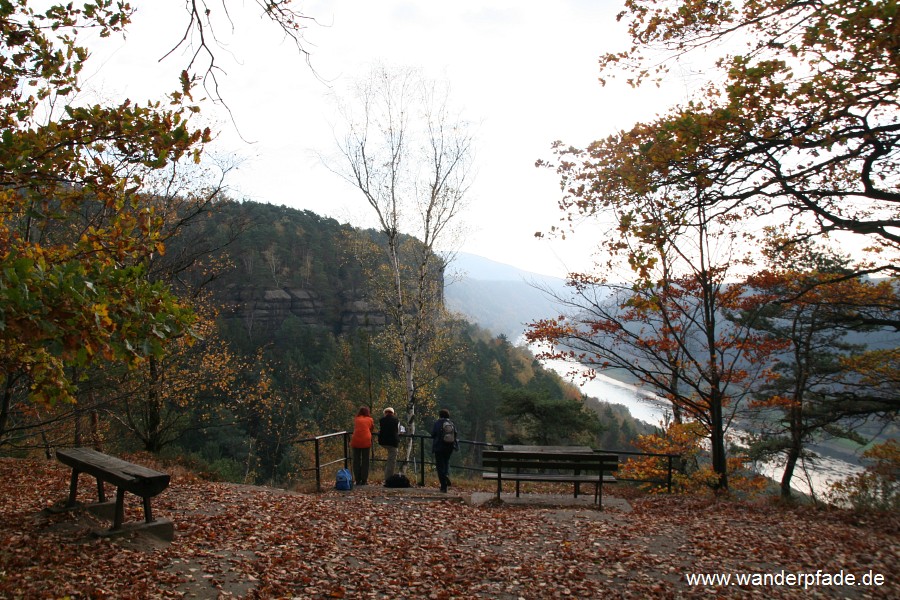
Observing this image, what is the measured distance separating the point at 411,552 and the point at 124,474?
9.05 feet

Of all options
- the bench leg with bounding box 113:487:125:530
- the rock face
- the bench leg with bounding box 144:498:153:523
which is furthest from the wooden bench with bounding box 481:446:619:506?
the rock face

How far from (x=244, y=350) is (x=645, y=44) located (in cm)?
4121

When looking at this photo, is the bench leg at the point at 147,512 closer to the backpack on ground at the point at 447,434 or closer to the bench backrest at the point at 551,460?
the bench backrest at the point at 551,460

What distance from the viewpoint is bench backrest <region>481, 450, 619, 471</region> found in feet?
28.3

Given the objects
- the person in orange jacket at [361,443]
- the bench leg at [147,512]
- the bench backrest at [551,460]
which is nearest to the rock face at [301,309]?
the person in orange jacket at [361,443]

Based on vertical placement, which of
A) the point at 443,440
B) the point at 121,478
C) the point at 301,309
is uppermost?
the point at 301,309

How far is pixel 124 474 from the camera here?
535 centimetres

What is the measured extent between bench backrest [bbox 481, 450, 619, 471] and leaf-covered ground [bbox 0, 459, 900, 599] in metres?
0.90

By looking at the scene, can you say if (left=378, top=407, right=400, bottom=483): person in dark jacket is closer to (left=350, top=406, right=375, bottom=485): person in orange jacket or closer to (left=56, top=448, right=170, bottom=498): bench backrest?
(left=350, top=406, right=375, bottom=485): person in orange jacket

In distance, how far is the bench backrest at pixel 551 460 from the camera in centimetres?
864

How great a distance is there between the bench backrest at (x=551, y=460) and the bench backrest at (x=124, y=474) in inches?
191

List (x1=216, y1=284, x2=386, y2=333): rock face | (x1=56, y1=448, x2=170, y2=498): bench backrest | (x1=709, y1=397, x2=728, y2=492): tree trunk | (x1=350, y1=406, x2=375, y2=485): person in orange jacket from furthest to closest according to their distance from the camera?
(x1=216, y1=284, x2=386, y2=333): rock face
(x1=709, y1=397, x2=728, y2=492): tree trunk
(x1=350, y1=406, x2=375, y2=485): person in orange jacket
(x1=56, y1=448, x2=170, y2=498): bench backrest

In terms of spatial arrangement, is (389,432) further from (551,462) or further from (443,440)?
(551,462)

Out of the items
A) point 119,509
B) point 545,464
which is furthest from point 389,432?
point 119,509
